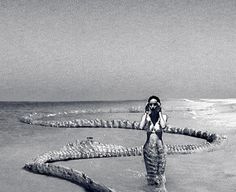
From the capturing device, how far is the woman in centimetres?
1266

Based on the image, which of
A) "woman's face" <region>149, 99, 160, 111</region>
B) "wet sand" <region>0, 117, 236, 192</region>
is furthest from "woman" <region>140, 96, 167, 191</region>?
"wet sand" <region>0, 117, 236, 192</region>

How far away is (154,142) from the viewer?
13.2 metres

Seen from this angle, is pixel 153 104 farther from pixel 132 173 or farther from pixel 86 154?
pixel 86 154

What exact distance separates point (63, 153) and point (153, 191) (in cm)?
980

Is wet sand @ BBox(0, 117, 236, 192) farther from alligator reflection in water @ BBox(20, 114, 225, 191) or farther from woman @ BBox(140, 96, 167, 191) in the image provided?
woman @ BBox(140, 96, 167, 191)

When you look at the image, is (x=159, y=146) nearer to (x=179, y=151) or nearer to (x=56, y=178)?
(x=56, y=178)

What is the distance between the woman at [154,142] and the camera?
12.7 meters

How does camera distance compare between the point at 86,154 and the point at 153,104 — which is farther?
the point at 86,154

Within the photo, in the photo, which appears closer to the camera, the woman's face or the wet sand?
the woman's face

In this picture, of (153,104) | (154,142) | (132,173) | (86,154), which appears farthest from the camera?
(86,154)

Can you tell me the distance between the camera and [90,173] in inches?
714

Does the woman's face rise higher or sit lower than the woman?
higher

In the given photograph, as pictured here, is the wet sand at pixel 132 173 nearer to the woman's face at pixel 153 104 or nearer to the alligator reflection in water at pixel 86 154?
the alligator reflection in water at pixel 86 154

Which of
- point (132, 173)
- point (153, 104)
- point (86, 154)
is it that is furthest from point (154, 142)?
point (86, 154)
